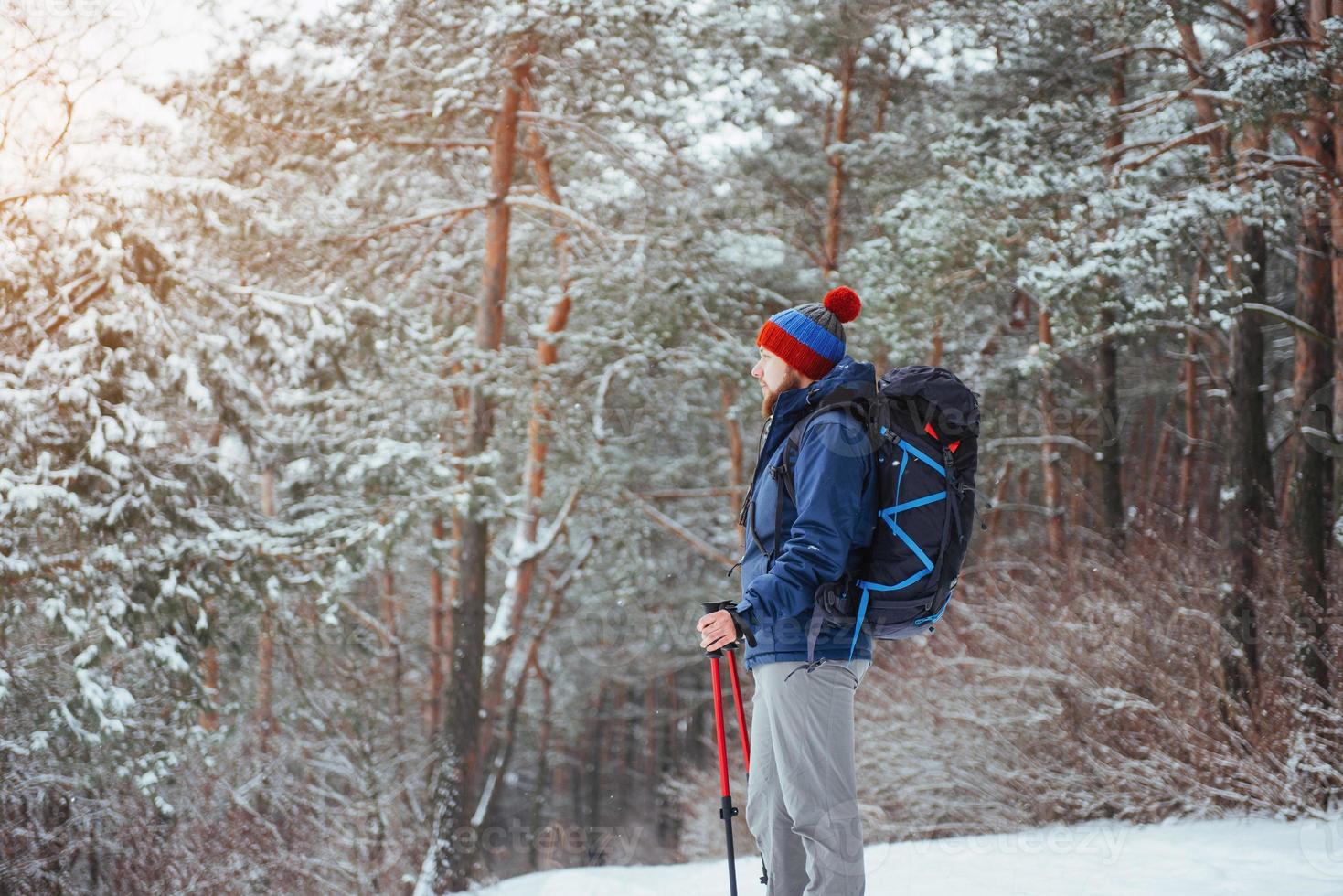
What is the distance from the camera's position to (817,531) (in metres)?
2.70

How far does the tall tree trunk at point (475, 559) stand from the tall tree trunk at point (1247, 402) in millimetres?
6174

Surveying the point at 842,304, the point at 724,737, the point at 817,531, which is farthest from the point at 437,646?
the point at 817,531

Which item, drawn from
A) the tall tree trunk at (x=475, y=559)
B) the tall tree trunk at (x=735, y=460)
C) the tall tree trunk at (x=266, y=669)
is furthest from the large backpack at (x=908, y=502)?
the tall tree trunk at (x=735, y=460)

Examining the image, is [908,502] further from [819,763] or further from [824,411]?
[819,763]

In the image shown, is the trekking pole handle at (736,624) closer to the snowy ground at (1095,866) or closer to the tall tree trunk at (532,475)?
the snowy ground at (1095,866)

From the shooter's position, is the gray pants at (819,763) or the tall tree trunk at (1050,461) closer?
the gray pants at (819,763)

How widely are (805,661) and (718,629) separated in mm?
232

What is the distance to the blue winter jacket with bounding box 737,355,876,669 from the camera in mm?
2703

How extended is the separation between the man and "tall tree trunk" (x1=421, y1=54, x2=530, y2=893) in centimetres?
742

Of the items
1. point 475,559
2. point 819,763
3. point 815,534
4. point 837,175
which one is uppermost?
point 837,175

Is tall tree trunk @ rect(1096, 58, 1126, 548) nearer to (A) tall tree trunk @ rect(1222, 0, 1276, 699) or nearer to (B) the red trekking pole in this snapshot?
(A) tall tree trunk @ rect(1222, 0, 1276, 699)

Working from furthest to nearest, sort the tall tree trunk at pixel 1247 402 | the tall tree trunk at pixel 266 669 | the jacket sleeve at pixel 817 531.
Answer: the tall tree trunk at pixel 266 669 → the tall tree trunk at pixel 1247 402 → the jacket sleeve at pixel 817 531

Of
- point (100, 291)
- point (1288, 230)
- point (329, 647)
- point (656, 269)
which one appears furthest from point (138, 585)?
point (1288, 230)

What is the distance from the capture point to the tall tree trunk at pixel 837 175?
14578mm
